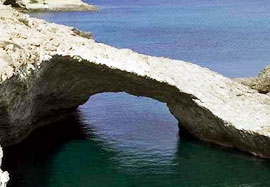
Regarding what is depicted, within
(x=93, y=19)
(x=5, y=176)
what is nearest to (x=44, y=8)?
(x=93, y=19)

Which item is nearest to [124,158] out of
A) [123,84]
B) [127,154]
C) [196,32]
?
[127,154]

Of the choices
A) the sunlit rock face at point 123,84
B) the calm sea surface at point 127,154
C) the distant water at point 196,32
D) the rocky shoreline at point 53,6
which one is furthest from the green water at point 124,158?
the rocky shoreline at point 53,6

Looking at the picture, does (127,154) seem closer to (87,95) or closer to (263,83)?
(87,95)

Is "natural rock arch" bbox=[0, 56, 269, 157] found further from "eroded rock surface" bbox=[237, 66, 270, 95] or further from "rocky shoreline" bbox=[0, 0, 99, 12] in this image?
"rocky shoreline" bbox=[0, 0, 99, 12]

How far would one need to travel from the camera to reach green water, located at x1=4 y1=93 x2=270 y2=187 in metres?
31.1

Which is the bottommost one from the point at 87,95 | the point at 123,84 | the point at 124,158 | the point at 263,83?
the point at 124,158

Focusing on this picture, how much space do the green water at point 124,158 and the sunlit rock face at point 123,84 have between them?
4.90 ft

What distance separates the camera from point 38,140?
39.0m

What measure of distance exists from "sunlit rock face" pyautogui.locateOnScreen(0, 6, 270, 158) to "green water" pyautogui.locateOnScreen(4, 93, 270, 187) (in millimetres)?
1494

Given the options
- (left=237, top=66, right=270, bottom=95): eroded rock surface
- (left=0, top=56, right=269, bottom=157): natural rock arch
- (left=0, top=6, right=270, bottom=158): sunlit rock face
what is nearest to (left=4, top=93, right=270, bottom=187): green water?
(left=0, top=56, right=269, bottom=157): natural rock arch

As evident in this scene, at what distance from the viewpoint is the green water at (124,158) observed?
31.1 meters

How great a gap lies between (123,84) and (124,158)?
5.10 metres

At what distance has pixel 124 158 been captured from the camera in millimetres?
34875

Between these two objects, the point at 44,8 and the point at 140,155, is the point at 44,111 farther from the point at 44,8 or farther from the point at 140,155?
the point at 44,8
